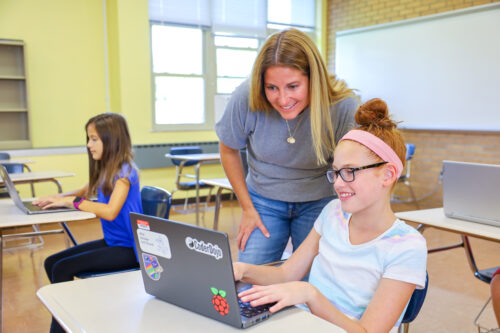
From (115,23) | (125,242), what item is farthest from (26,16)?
(125,242)

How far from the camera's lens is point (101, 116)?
2420 millimetres

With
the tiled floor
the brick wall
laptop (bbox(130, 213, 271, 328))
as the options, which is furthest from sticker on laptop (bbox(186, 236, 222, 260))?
the brick wall

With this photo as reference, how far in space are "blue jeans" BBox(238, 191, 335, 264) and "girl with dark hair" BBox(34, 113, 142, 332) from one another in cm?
75

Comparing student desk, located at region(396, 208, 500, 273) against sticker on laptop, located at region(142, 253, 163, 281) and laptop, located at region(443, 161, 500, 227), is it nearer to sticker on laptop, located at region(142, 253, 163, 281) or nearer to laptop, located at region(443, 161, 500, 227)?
laptop, located at region(443, 161, 500, 227)

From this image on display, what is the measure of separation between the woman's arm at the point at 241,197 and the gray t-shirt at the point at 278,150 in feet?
0.20

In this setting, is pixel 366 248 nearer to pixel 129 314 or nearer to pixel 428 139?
pixel 129 314

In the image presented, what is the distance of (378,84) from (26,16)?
433cm

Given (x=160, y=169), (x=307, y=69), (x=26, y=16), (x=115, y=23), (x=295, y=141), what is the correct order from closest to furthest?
(x=307, y=69), (x=295, y=141), (x=26, y=16), (x=115, y=23), (x=160, y=169)

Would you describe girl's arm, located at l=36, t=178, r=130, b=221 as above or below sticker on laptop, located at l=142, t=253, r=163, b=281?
below

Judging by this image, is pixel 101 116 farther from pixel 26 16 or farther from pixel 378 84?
pixel 378 84

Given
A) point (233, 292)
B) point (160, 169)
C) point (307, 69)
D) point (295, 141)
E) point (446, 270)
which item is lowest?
point (446, 270)

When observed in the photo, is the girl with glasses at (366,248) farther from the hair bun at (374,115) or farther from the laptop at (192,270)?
the laptop at (192,270)

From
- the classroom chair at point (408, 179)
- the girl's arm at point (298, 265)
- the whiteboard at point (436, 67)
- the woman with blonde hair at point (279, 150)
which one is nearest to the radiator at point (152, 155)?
the whiteboard at point (436, 67)

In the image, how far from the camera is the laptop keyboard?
982 millimetres
